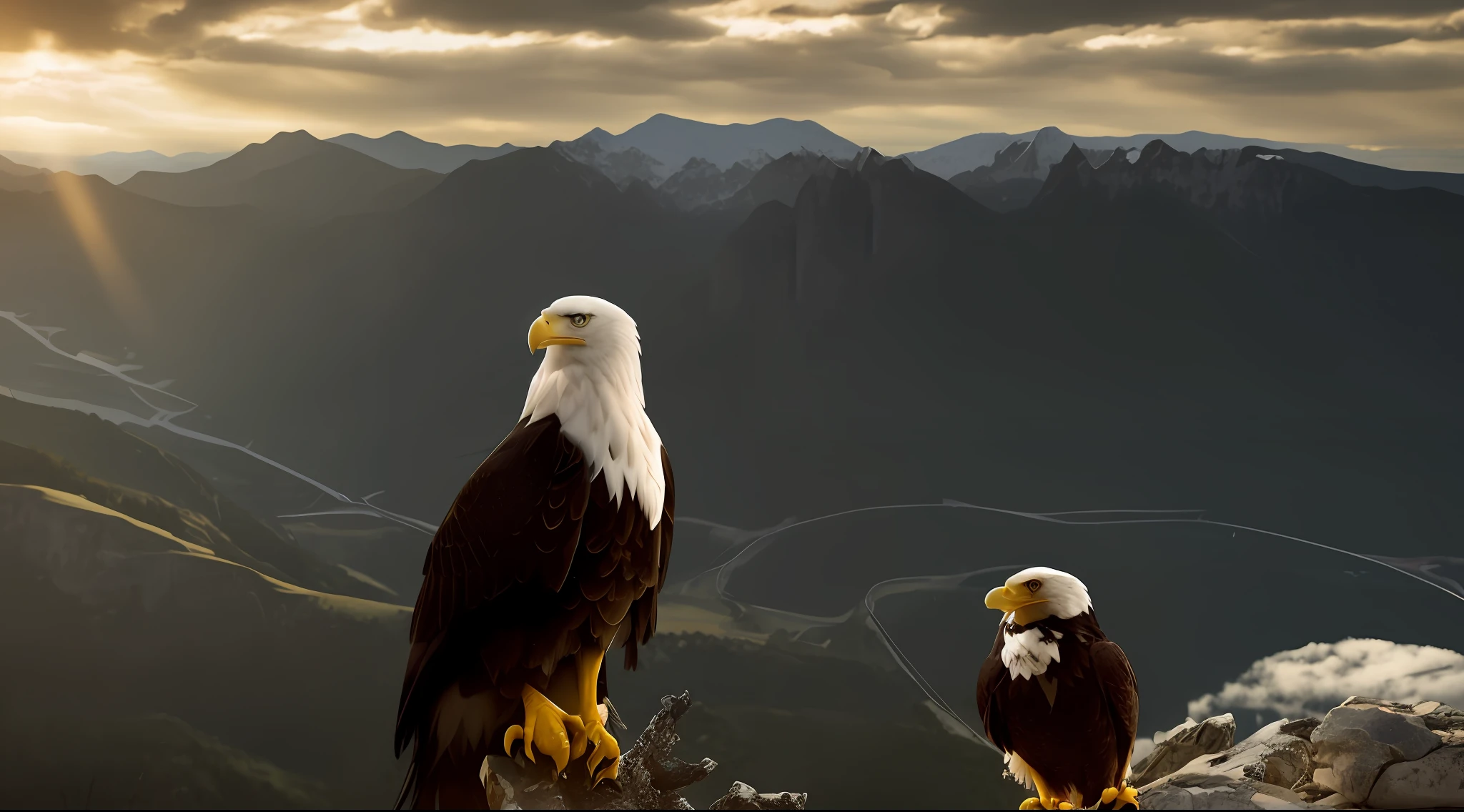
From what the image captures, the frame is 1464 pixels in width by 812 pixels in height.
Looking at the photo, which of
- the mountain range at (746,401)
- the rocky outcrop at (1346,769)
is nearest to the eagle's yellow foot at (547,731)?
the rocky outcrop at (1346,769)

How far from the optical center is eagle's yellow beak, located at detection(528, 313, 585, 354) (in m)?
2.69

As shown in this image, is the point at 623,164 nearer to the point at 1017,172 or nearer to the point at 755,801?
the point at 1017,172

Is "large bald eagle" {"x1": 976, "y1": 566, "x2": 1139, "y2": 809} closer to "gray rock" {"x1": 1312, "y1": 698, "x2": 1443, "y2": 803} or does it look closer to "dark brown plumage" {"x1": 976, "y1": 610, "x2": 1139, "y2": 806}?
"dark brown plumage" {"x1": 976, "y1": 610, "x2": 1139, "y2": 806}

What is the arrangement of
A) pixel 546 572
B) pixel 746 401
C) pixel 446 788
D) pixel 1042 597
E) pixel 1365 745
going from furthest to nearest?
1. pixel 746 401
2. pixel 1365 745
3. pixel 1042 597
4. pixel 446 788
5. pixel 546 572

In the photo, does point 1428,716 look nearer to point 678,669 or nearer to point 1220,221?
point 678,669

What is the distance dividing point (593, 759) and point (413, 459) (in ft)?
92.8

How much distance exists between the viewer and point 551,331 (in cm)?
269

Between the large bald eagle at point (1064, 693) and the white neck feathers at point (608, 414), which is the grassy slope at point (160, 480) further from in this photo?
the white neck feathers at point (608, 414)

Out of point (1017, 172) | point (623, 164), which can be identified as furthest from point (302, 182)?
point (1017, 172)

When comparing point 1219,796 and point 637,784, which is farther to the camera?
point 1219,796

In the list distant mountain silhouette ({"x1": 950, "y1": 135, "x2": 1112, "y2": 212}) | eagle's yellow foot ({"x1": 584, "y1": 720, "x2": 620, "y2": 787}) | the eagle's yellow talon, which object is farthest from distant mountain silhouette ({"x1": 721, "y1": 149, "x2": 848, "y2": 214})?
eagle's yellow foot ({"x1": 584, "y1": 720, "x2": 620, "y2": 787})

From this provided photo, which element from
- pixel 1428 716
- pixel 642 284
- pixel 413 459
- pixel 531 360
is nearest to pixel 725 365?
pixel 642 284

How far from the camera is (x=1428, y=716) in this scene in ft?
16.4

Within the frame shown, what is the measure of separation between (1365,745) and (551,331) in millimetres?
4793
